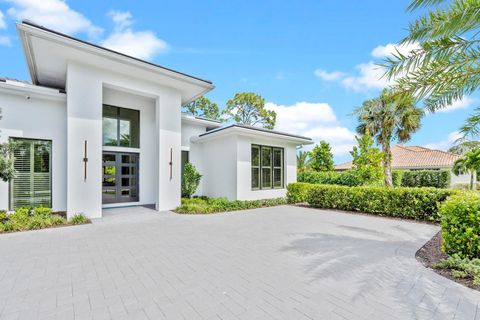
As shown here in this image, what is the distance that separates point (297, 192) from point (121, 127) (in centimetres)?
945

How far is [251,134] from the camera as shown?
12.0 meters

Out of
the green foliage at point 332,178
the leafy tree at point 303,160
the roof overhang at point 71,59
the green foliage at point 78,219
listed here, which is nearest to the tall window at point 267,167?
the roof overhang at point 71,59

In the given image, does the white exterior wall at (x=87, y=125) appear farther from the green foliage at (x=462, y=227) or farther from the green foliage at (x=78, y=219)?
the green foliage at (x=462, y=227)

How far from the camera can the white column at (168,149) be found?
1019 centimetres

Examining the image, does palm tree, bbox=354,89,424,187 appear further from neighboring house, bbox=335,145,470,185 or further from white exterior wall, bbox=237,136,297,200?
white exterior wall, bbox=237,136,297,200

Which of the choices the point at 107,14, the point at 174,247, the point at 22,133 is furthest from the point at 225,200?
the point at 107,14

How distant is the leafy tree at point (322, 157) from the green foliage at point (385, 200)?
1102cm

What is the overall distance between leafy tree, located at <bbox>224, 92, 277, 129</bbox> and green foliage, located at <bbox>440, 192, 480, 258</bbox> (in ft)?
82.9

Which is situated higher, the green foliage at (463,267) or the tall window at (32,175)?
the tall window at (32,175)

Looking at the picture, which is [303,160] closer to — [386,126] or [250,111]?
[250,111]

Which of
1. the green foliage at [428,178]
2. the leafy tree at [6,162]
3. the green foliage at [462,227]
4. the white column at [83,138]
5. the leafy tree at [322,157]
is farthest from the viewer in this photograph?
the green foliage at [428,178]

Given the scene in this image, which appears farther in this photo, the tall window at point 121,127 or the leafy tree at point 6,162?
the tall window at point 121,127

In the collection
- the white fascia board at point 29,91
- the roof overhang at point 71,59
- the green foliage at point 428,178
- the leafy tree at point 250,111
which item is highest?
the leafy tree at point 250,111

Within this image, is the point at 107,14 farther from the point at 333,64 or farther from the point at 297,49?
the point at 333,64
